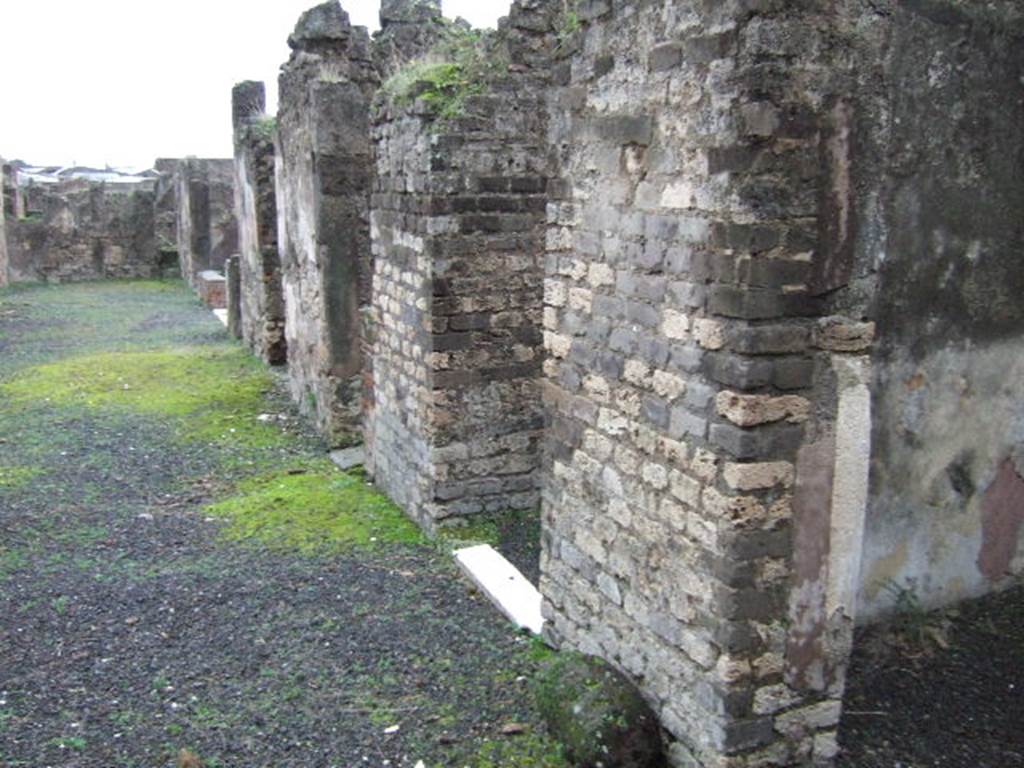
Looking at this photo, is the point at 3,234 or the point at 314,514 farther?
the point at 3,234

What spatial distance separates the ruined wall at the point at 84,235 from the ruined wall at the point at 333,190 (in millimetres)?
13557

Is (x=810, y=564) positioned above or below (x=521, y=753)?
above

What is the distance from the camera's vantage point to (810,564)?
3326 mm

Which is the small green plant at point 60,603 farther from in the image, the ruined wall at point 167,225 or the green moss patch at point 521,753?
the ruined wall at point 167,225

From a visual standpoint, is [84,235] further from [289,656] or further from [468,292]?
[289,656]

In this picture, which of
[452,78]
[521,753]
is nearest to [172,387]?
[452,78]

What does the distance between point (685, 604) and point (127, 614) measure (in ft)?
10.8

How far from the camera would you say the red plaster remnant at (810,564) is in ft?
10.6

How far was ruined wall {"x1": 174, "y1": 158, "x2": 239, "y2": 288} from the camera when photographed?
18.7m

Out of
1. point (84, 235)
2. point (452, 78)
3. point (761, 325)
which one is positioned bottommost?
point (84, 235)

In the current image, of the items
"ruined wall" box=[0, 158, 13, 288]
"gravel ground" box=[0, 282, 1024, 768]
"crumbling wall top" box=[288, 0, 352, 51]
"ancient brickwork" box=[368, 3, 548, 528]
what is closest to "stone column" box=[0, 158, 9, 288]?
"ruined wall" box=[0, 158, 13, 288]

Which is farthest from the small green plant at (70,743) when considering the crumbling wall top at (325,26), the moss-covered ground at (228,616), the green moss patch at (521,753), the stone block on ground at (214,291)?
the stone block on ground at (214,291)

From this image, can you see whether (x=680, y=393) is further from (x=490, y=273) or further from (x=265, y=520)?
(x=265, y=520)

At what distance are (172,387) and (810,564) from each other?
353 inches
